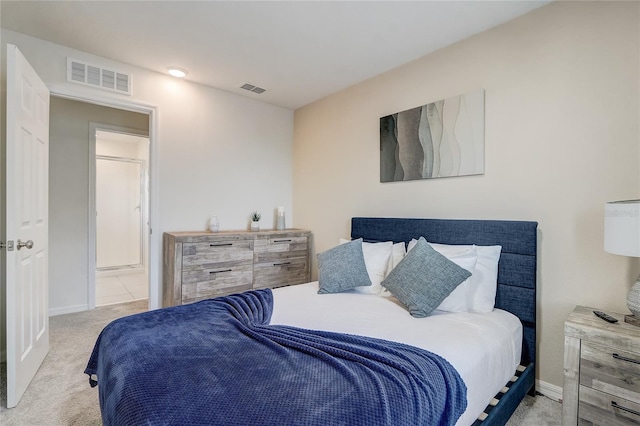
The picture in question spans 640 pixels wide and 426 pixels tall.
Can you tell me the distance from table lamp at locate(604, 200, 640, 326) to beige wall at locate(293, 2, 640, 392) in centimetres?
33

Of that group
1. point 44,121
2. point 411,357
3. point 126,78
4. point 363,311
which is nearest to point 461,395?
point 411,357

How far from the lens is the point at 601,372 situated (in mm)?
1503

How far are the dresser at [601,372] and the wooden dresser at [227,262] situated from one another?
2.61 metres

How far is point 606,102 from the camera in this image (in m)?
1.83

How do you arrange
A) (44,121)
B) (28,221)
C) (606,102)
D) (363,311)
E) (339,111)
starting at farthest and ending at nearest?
(339,111) → (44,121) → (28,221) → (363,311) → (606,102)

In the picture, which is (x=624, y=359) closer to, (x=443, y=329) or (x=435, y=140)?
(x=443, y=329)

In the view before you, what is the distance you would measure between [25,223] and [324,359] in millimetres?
2238

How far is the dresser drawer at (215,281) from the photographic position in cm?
295

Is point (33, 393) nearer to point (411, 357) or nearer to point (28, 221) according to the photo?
point (28, 221)

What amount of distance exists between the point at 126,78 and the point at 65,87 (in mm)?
497

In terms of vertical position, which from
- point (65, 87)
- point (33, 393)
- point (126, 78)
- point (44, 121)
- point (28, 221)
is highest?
point (126, 78)

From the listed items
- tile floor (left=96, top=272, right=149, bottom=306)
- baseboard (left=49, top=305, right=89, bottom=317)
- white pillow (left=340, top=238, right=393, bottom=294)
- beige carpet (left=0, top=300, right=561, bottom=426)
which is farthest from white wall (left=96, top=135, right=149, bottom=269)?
white pillow (left=340, top=238, right=393, bottom=294)

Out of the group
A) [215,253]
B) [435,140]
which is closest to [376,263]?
[435,140]

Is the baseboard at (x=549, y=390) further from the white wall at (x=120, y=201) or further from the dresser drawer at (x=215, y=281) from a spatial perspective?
the white wall at (x=120, y=201)
